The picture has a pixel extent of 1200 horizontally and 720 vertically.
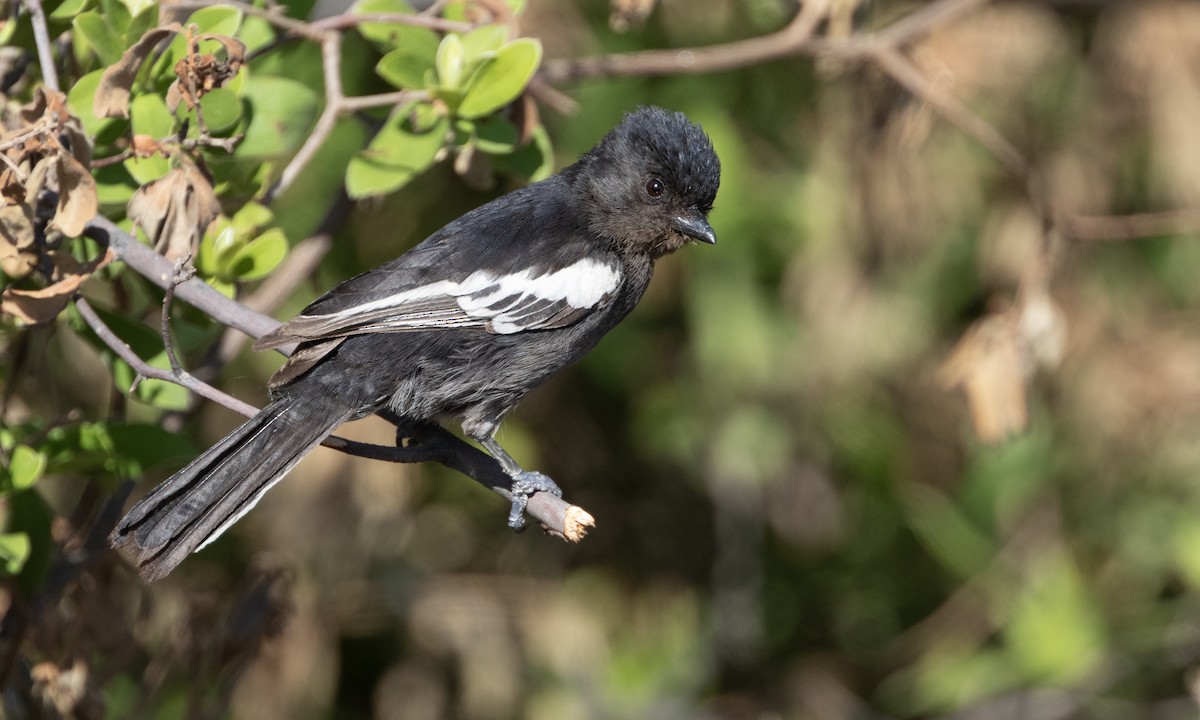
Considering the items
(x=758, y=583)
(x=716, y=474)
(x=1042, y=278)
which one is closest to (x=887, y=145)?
(x=1042, y=278)

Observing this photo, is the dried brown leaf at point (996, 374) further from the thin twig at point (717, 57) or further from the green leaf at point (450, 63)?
the green leaf at point (450, 63)

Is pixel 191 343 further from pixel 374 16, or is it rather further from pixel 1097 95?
pixel 1097 95

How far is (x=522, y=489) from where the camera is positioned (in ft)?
11.4

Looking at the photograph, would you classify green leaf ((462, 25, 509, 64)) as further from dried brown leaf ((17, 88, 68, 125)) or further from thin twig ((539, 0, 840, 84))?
dried brown leaf ((17, 88, 68, 125))

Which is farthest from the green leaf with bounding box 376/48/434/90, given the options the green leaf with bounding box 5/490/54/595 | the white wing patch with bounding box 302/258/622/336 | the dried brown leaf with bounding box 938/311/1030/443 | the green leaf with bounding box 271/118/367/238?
the dried brown leaf with bounding box 938/311/1030/443

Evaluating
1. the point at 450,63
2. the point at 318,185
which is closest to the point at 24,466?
the point at 450,63

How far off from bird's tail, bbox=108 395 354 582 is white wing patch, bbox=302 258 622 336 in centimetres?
29

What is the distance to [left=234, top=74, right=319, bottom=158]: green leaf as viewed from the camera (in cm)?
325

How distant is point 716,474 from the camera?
18.8 feet

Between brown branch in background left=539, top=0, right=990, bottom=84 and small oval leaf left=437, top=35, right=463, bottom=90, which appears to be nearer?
small oval leaf left=437, top=35, right=463, bottom=90

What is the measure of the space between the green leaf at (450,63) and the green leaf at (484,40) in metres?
0.03

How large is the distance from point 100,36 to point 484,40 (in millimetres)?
931

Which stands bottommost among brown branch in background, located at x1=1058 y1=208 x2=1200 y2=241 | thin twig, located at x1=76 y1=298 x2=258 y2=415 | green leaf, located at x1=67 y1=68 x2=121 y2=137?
thin twig, located at x1=76 y1=298 x2=258 y2=415

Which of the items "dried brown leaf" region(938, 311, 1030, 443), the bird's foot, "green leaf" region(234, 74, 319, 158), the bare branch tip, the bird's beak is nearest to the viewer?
the bare branch tip
